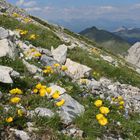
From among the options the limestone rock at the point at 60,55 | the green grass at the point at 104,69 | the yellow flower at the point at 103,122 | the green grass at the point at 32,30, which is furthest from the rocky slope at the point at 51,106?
the green grass at the point at 32,30

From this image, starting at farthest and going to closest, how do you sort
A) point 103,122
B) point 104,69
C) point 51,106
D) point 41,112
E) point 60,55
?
point 104,69 < point 60,55 < point 51,106 < point 41,112 < point 103,122

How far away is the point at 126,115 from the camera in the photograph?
14.0 m

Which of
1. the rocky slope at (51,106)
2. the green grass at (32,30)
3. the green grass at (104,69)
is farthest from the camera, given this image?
the green grass at (32,30)

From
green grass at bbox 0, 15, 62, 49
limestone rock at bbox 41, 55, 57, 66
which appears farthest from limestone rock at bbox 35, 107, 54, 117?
green grass at bbox 0, 15, 62, 49

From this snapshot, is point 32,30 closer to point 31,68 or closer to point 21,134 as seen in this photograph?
point 31,68

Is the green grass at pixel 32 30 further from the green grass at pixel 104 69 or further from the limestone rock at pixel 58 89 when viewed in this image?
the limestone rock at pixel 58 89

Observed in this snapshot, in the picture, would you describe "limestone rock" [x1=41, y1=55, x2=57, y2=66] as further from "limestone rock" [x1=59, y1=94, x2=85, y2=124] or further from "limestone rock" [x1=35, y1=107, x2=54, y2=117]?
"limestone rock" [x1=35, y1=107, x2=54, y2=117]

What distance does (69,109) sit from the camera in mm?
11992

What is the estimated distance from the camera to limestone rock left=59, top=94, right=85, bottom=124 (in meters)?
11.5

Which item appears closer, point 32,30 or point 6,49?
point 6,49

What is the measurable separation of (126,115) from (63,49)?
719 cm

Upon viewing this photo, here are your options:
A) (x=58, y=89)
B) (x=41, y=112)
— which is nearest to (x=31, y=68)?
(x=58, y=89)

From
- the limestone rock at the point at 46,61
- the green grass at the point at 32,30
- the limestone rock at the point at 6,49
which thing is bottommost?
the green grass at the point at 32,30

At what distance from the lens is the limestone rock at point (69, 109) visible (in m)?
11.5
